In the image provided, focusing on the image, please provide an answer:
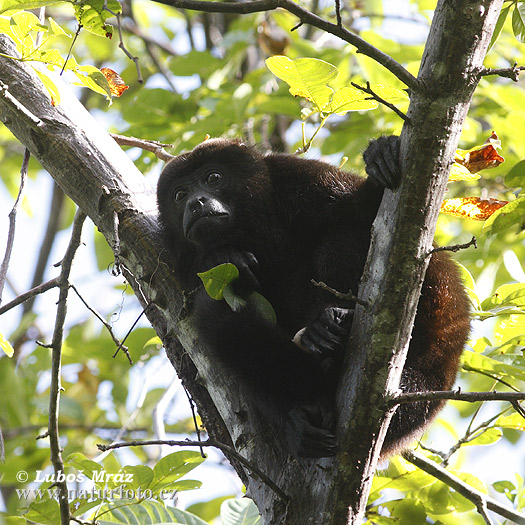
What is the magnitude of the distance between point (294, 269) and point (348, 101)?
3.00ft

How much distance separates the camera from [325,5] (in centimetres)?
579

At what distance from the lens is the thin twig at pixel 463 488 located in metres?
2.50

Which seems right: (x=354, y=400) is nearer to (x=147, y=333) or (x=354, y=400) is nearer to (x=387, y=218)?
(x=387, y=218)

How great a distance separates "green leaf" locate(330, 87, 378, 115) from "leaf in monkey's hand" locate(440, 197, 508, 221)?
51cm

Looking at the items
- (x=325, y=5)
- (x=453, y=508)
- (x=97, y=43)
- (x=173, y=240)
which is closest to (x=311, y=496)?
(x=453, y=508)

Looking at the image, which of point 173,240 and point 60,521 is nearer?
point 60,521

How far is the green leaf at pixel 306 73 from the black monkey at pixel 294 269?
277 millimetres

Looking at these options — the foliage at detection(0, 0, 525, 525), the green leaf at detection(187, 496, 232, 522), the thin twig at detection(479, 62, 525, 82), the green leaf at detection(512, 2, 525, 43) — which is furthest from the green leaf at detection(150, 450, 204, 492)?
the green leaf at detection(512, 2, 525, 43)

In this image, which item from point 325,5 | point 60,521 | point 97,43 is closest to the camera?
point 60,521

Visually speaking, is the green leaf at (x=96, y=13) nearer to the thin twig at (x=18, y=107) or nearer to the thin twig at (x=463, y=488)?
the thin twig at (x=18, y=107)

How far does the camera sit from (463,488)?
2.53 metres

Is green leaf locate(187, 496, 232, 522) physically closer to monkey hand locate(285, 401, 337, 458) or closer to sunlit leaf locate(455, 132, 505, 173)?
monkey hand locate(285, 401, 337, 458)

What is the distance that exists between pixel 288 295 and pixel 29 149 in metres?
1.29

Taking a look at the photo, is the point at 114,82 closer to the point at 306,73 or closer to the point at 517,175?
the point at 306,73
